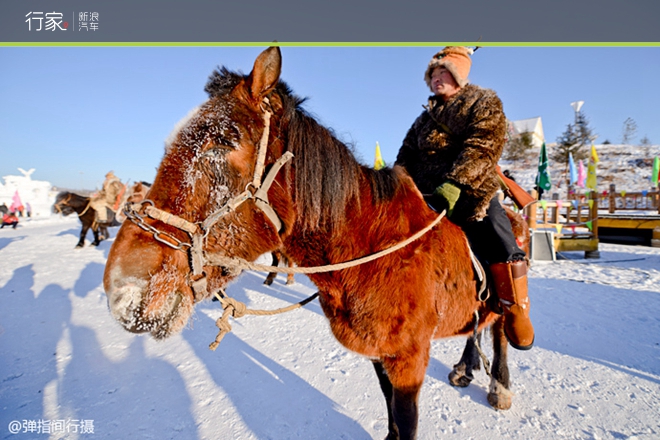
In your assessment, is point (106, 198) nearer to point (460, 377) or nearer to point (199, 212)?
point (199, 212)

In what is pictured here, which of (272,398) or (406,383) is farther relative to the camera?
(272,398)

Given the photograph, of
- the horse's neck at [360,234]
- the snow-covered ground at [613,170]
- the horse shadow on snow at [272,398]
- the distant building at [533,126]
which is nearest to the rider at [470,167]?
the horse's neck at [360,234]

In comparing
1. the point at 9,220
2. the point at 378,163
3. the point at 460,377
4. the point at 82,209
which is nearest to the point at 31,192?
the point at 9,220

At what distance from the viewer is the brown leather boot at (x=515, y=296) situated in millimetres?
2129

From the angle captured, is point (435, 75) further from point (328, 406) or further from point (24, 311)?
point (24, 311)

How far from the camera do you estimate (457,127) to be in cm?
206

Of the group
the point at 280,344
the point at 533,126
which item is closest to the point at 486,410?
the point at 280,344

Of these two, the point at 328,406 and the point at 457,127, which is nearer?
the point at 457,127

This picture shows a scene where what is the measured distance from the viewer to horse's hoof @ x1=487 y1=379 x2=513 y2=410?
2771 millimetres

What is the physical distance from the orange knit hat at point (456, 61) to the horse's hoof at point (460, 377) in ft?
9.91

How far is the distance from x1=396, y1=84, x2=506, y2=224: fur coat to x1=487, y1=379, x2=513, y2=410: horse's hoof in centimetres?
200

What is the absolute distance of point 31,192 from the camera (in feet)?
102

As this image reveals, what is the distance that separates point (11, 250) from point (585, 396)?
16.7m

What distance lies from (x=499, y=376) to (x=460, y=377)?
428mm
